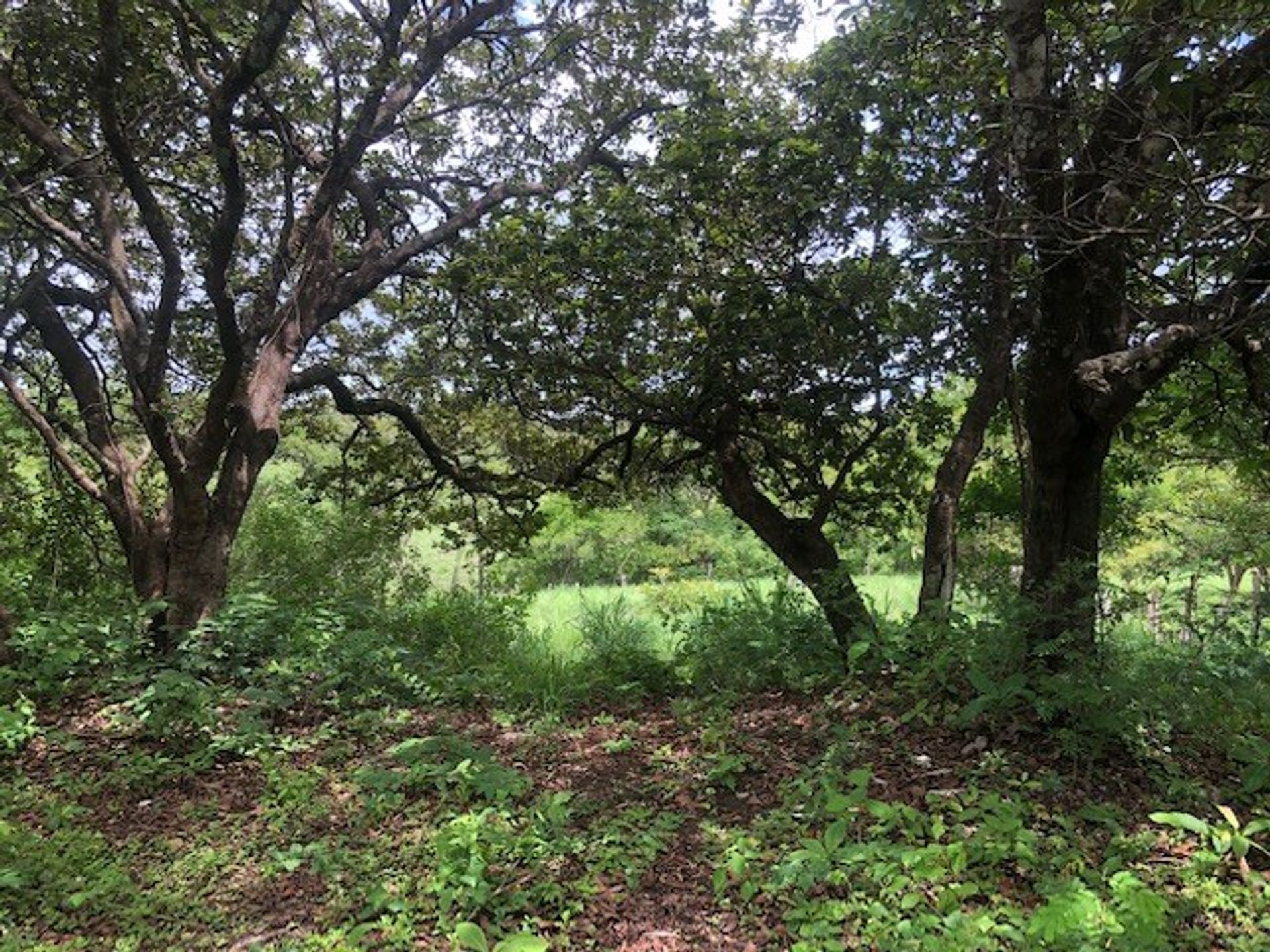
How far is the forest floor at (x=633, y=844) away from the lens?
2.64m

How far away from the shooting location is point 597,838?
132 inches

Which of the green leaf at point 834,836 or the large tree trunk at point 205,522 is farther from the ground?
the large tree trunk at point 205,522

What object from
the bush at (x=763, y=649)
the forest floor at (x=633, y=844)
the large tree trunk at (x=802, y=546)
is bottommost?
the forest floor at (x=633, y=844)

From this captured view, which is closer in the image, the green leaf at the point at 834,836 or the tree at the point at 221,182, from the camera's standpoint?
the green leaf at the point at 834,836

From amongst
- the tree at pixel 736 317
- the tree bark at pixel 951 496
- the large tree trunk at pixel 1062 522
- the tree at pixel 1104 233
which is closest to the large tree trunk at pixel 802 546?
the tree at pixel 736 317

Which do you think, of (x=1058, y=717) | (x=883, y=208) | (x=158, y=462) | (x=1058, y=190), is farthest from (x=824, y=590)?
(x=158, y=462)

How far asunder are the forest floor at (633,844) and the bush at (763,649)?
30.8 inches

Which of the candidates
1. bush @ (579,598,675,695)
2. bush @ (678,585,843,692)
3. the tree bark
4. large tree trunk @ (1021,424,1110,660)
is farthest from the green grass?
large tree trunk @ (1021,424,1110,660)

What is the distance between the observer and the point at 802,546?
19.5ft

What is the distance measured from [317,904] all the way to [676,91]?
21.7 feet

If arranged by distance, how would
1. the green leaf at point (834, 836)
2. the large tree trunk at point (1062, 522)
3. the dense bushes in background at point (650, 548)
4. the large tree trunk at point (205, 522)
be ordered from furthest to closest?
the dense bushes in background at point (650, 548)
the large tree trunk at point (205, 522)
the large tree trunk at point (1062, 522)
the green leaf at point (834, 836)

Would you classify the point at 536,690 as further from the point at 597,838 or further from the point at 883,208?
the point at 883,208

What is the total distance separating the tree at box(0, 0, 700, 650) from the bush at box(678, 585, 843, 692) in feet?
12.2

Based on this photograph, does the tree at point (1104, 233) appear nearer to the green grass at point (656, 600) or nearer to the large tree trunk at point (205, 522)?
the green grass at point (656, 600)
